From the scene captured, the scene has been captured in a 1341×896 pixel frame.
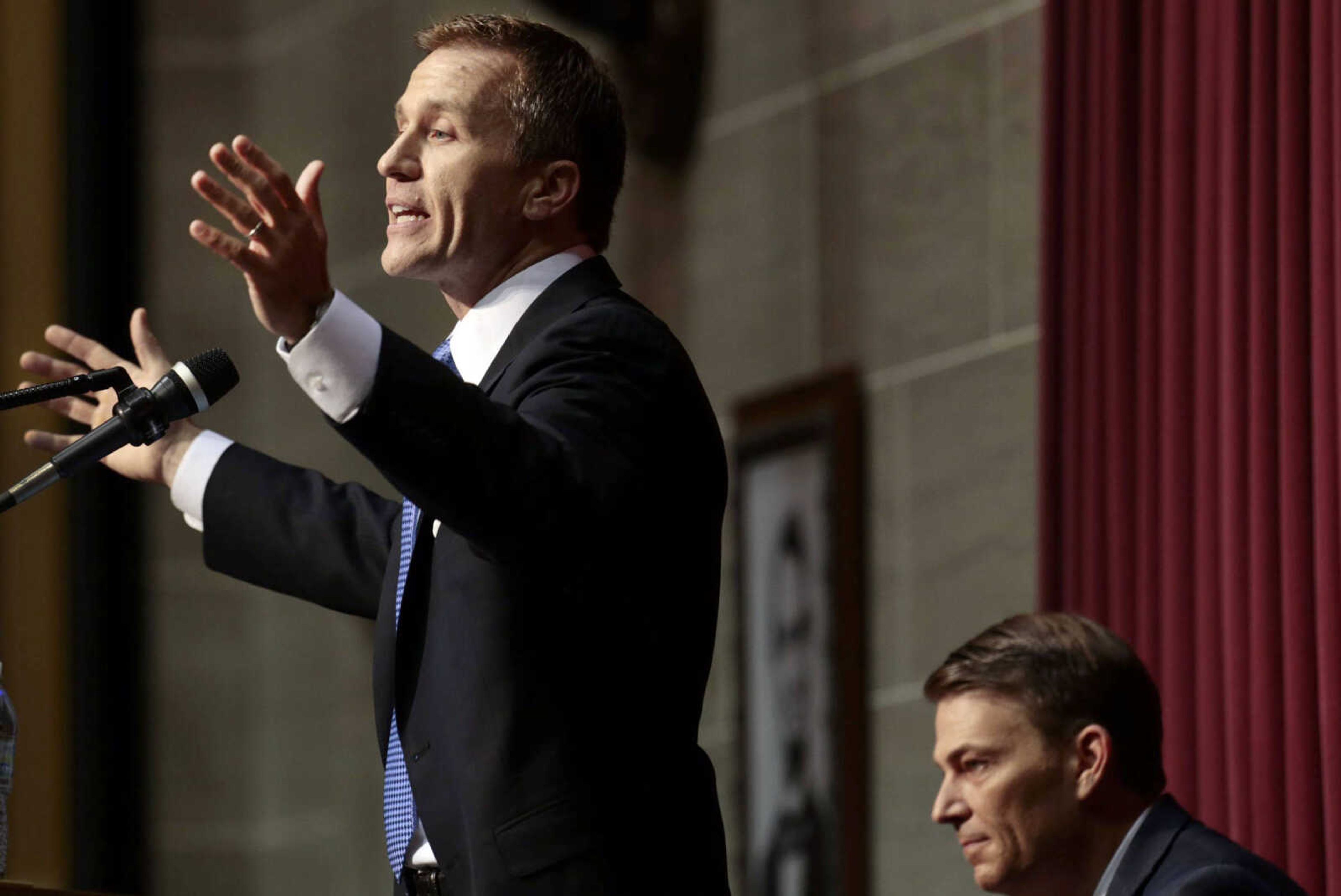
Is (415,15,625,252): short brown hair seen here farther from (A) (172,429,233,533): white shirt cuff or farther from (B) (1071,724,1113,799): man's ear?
(B) (1071,724,1113,799): man's ear

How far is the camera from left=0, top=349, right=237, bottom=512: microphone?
2.32m

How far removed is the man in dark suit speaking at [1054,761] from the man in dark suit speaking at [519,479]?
1.04 metres

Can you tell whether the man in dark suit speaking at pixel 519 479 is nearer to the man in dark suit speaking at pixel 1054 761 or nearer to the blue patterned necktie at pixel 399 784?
the blue patterned necktie at pixel 399 784

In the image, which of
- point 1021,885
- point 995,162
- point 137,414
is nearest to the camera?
point 137,414

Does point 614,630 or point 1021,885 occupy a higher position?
point 614,630

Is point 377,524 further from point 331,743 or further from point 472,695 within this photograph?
point 331,743

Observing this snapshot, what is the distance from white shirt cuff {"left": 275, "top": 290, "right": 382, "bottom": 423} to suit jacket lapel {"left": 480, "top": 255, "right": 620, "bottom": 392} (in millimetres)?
338

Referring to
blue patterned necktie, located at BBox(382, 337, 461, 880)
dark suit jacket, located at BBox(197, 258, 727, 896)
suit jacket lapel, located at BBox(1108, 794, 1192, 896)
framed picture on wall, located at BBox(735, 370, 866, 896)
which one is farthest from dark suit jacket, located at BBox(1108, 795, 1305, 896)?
framed picture on wall, located at BBox(735, 370, 866, 896)

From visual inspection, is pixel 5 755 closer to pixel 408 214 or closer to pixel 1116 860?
pixel 408 214

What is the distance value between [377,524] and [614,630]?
1.94ft


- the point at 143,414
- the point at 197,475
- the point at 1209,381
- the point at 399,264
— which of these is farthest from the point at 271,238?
the point at 1209,381

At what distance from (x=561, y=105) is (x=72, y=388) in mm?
667

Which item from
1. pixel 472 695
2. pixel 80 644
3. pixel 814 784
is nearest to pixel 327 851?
pixel 80 644

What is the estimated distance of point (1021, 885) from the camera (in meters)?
3.41
